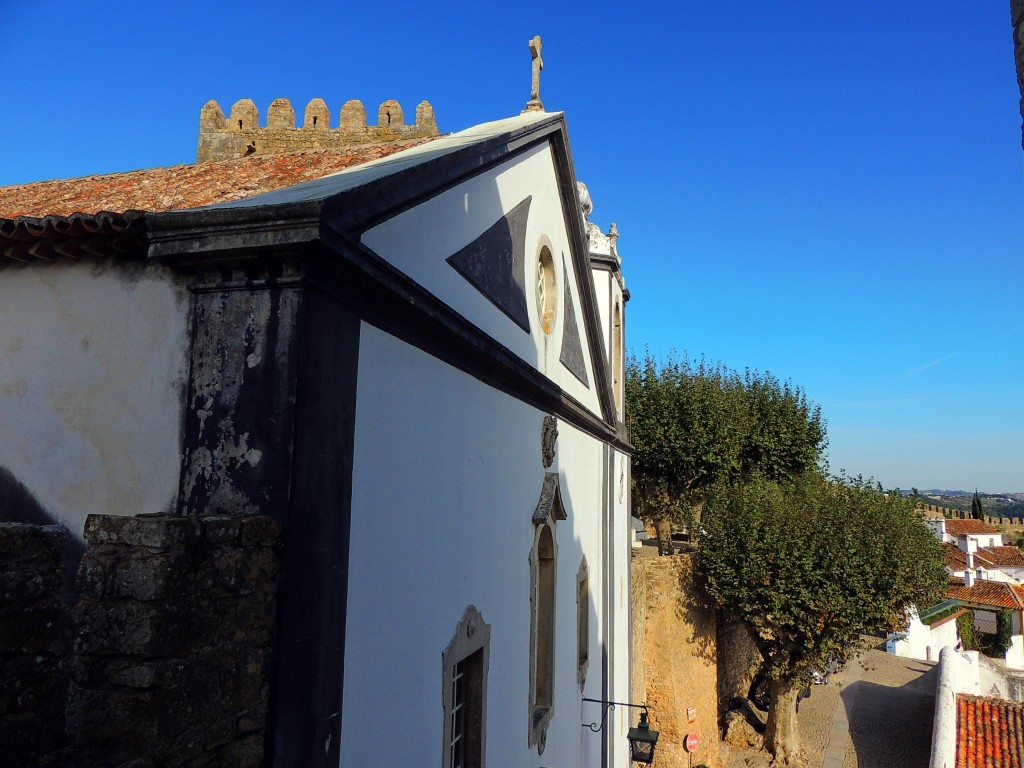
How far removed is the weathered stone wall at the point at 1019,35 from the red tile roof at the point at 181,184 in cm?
462

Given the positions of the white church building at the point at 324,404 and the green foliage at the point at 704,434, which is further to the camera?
the green foliage at the point at 704,434

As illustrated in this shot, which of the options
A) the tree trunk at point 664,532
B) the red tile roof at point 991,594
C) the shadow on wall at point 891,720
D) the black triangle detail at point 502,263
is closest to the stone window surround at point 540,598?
the black triangle detail at point 502,263

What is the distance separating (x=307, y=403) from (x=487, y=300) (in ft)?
9.35

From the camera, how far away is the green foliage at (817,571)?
15.3 metres

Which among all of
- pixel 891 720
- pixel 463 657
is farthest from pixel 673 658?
pixel 463 657

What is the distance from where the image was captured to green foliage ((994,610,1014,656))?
29.6 meters

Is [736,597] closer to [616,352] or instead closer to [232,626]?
[616,352]

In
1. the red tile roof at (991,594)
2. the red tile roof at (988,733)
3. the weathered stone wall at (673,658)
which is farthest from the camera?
the red tile roof at (991,594)

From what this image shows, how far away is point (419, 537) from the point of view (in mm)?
4348

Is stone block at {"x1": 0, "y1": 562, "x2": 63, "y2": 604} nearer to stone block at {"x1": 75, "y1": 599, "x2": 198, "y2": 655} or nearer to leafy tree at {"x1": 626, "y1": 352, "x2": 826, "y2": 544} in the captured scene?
stone block at {"x1": 75, "y1": 599, "x2": 198, "y2": 655}

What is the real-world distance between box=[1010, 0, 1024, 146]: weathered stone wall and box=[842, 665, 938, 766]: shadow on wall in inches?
725

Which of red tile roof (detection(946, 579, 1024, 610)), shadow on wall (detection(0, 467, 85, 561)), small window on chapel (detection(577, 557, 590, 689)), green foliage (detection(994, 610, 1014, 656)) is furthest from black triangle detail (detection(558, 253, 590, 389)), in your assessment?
green foliage (detection(994, 610, 1014, 656))

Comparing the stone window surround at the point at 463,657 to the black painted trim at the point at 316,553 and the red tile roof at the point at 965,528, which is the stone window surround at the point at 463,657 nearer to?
the black painted trim at the point at 316,553

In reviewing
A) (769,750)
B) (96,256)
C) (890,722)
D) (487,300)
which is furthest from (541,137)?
(890,722)
